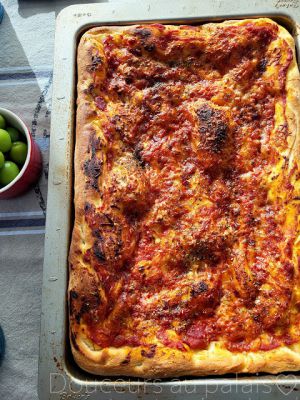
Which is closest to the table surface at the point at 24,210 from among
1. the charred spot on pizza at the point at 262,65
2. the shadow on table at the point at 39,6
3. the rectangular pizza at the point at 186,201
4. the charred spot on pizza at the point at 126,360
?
the shadow on table at the point at 39,6

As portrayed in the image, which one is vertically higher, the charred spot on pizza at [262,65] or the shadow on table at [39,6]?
the charred spot on pizza at [262,65]

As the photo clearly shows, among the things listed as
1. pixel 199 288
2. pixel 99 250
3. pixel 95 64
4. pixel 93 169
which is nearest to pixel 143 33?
pixel 95 64

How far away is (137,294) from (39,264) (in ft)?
2.60

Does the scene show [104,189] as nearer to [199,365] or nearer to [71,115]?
[71,115]

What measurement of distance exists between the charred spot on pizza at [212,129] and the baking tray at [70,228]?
23.9 inches

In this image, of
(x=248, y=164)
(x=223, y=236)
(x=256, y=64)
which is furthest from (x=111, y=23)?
(x=223, y=236)

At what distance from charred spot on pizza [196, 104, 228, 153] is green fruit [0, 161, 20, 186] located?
107cm

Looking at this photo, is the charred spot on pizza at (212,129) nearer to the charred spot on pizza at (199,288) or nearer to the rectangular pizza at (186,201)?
the rectangular pizza at (186,201)

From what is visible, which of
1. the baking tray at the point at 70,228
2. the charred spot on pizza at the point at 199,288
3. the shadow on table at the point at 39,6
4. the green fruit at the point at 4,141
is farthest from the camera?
the shadow on table at the point at 39,6

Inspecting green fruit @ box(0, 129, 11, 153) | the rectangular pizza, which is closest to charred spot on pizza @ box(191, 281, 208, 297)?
the rectangular pizza

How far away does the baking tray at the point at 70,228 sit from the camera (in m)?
2.39

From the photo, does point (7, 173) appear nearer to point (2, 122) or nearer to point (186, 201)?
point (2, 122)

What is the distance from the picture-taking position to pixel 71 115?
282cm

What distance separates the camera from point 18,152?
3.00m
